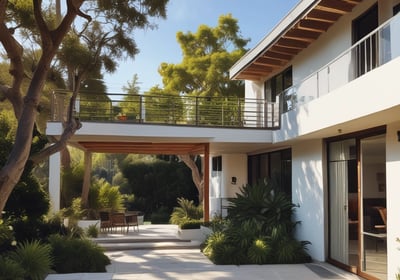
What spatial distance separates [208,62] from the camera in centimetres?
2770

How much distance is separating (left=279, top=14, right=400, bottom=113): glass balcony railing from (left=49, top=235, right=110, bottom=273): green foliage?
585cm

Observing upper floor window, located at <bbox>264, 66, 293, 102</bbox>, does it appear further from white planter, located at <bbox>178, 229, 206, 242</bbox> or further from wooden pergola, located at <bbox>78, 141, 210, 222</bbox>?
white planter, located at <bbox>178, 229, 206, 242</bbox>

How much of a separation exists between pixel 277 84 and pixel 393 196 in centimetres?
771

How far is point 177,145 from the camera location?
16.0m

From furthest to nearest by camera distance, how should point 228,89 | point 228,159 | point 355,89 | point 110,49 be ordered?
point 228,89
point 228,159
point 110,49
point 355,89

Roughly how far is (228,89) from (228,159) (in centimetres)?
940

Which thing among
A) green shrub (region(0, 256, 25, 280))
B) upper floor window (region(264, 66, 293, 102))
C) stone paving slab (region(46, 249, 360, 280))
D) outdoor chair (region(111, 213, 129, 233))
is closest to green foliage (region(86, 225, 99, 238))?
outdoor chair (region(111, 213, 129, 233))

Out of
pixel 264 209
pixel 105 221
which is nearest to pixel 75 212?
pixel 105 221

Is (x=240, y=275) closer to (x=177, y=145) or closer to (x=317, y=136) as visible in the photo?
(x=317, y=136)

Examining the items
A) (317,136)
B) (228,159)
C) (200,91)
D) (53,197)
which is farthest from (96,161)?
(317,136)

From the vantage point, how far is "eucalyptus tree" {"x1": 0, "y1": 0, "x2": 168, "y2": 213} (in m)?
8.23

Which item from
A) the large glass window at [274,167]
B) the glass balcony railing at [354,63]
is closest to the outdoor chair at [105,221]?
the large glass window at [274,167]

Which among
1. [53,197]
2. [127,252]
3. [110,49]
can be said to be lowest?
[127,252]

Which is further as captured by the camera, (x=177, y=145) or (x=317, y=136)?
(x=177, y=145)
